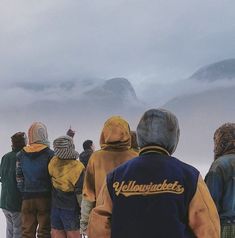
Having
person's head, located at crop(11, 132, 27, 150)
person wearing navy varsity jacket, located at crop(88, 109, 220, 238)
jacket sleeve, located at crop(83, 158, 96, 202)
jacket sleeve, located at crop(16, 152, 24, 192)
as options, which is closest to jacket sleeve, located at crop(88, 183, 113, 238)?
person wearing navy varsity jacket, located at crop(88, 109, 220, 238)

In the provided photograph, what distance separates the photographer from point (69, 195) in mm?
4090

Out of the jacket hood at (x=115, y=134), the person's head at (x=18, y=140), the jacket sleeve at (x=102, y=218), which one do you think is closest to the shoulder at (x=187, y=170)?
the jacket sleeve at (x=102, y=218)

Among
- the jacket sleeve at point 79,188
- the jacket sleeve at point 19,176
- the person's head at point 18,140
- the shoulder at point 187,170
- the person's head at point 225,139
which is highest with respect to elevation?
the person's head at point 18,140

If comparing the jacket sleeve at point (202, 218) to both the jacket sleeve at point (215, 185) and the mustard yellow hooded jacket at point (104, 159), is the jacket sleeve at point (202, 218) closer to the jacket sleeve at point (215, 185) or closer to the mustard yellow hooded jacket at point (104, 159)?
the jacket sleeve at point (215, 185)

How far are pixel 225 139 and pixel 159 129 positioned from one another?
1132mm

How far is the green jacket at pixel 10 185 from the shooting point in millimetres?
4543

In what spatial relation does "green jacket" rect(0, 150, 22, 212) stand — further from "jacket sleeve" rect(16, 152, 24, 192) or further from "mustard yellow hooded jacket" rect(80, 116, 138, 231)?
"mustard yellow hooded jacket" rect(80, 116, 138, 231)

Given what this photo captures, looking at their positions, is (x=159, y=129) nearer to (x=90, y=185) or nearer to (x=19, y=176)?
(x=90, y=185)

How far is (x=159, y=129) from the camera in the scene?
188 cm

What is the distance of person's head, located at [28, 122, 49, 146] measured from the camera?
4238mm

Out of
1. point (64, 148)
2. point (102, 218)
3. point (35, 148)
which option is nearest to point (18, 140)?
point (35, 148)

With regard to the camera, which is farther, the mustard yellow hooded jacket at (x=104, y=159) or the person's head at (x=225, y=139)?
the mustard yellow hooded jacket at (x=104, y=159)

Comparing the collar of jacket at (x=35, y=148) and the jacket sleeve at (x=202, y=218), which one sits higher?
the collar of jacket at (x=35, y=148)

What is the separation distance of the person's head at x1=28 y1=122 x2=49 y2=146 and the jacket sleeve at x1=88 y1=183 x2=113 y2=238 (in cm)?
238
